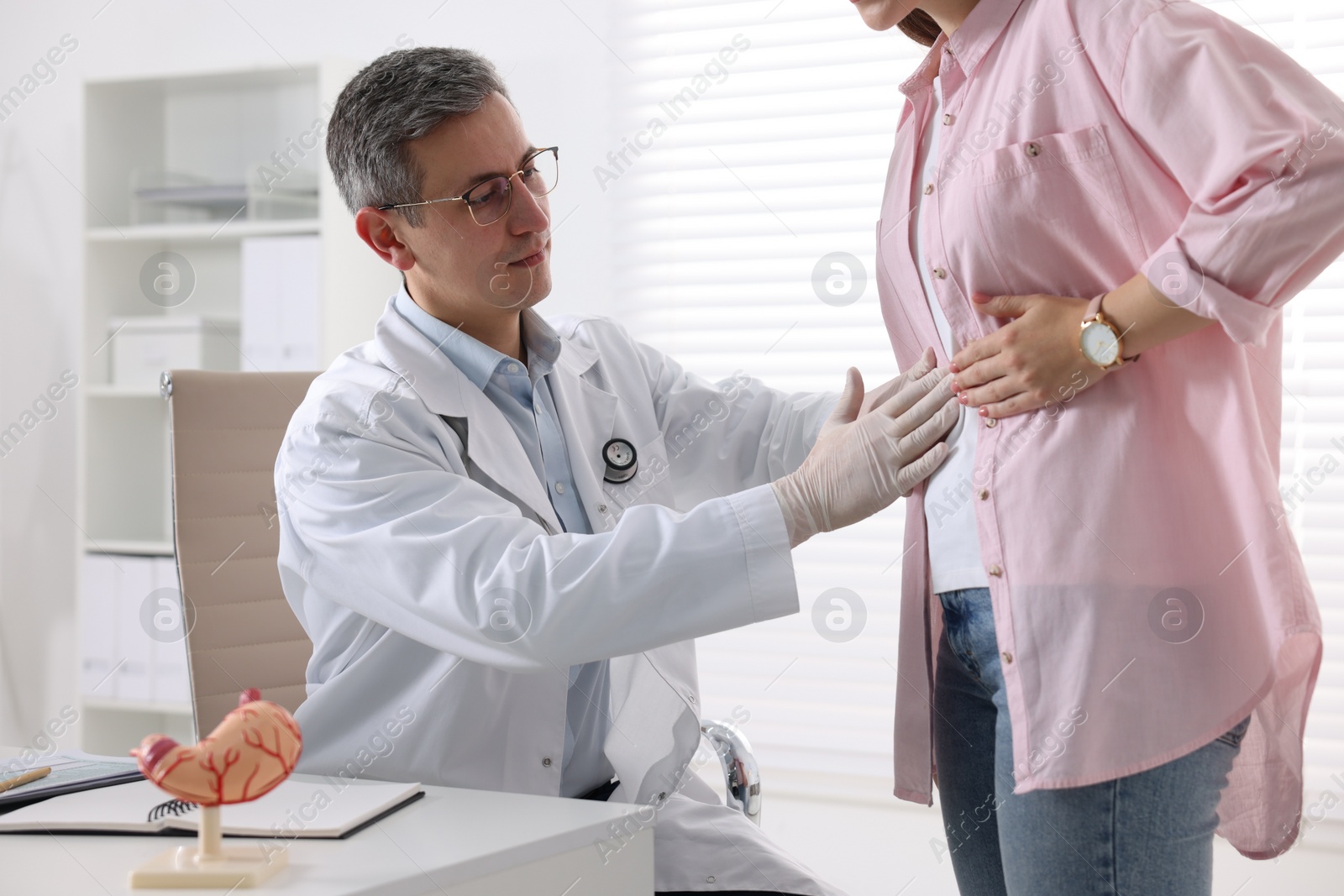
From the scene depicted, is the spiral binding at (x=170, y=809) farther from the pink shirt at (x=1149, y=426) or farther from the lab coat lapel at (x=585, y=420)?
the pink shirt at (x=1149, y=426)

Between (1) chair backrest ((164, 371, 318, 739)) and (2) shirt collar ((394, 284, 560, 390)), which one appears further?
(1) chair backrest ((164, 371, 318, 739))

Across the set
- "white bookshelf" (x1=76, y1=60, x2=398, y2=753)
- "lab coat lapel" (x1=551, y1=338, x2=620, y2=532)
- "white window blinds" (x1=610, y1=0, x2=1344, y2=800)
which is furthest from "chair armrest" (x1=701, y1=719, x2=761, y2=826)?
"white bookshelf" (x1=76, y1=60, x2=398, y2=753)

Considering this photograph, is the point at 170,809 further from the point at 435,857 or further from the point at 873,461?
the point at 873,461

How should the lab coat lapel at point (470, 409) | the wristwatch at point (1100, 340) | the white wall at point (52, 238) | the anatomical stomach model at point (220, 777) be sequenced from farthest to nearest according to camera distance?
the white wall at point (52, 238) → the lab coat lapel at point (470, 409) → the wristwatch at point (1100, 340) → the anatomical stomach model at point (220, 777)

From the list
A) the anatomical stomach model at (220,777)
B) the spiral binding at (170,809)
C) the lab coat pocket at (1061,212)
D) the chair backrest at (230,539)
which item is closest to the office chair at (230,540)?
the chair backrest at (230,539)

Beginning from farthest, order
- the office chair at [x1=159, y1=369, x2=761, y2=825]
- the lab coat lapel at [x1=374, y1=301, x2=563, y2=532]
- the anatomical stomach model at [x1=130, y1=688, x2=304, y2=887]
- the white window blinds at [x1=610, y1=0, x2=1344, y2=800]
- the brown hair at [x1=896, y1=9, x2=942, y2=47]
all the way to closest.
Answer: the white window blinds at [x1=610, y1=0, x2=1344, y2=800] → the office chair at [x1=159, y1=369, x2=761, y2=825] → the lab coat lapel at [x1=374, y1=301, x2=563, y2=532] → the brown hair at [x1=896, y1=9, x2=942, y2=47] → the anatomical stomach model at [x1=130, y1=688, x2=304, y2=887]

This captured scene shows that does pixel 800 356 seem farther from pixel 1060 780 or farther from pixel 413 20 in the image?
pixel 1060 780

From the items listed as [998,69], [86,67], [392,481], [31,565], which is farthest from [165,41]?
[998,69]

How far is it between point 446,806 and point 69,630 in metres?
2.78

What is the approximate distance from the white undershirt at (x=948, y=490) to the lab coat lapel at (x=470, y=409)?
49 centimetres

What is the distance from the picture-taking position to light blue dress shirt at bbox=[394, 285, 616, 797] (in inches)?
55.9

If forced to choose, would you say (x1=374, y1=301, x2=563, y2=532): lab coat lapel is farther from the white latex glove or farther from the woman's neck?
the woman's neck

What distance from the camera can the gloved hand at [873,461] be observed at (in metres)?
1.13

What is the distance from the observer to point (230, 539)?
171cm
